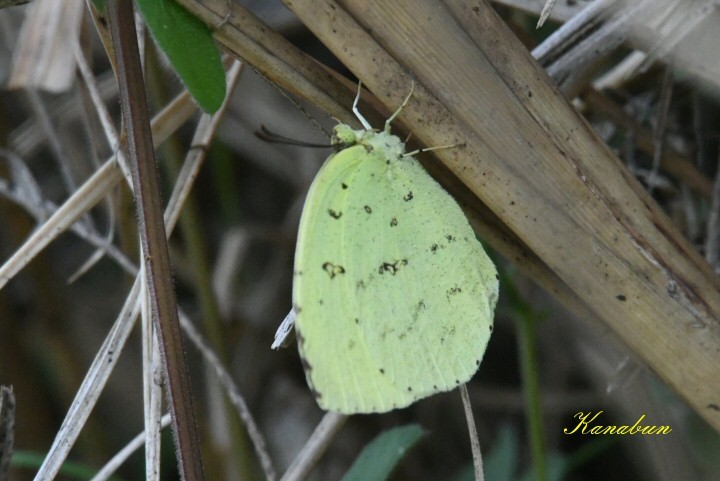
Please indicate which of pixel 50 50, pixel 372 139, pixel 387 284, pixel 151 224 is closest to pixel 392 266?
pixel 387 284

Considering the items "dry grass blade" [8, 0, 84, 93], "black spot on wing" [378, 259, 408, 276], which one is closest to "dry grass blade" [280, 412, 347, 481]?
"black spot on wing" [378, 259, 408, 276]

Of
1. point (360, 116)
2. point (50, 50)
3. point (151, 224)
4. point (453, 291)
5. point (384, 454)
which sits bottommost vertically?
point (384, 454)

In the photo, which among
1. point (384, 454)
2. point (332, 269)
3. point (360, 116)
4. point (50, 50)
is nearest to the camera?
point (360, 116)

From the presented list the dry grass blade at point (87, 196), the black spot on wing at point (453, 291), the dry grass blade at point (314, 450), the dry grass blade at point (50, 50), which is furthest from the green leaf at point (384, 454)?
the dry grass blade at point (50, 50)

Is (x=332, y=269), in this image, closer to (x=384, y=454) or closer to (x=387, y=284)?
(x=387, y=284)

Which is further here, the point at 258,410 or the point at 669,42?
the point at 258,410

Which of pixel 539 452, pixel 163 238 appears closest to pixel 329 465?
pixel 539 452

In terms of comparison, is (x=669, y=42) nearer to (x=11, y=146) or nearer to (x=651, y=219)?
(x=651, y=219)
